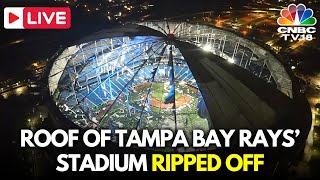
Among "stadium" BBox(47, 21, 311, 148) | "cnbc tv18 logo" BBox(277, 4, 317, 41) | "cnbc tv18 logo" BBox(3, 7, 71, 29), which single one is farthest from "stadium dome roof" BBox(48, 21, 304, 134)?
"cnbc tv18 logo" BBox(277, 4, 317, 41)

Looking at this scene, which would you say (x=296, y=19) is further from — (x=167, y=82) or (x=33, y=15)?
(x=33, y=15)

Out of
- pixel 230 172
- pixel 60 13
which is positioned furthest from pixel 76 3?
pixel 230 172

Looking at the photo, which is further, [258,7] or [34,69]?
[258,7]

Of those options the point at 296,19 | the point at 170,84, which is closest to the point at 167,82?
the point at 170,84

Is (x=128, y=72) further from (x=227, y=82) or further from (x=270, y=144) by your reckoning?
(x=270, y=144)

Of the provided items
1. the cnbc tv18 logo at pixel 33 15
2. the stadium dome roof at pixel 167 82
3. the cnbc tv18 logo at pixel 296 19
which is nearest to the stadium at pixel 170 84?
the stadium dome roof at pixel 167 82

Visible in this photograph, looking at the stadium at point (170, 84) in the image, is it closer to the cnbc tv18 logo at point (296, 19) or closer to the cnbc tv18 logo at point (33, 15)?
the cnbc tv18 logo at point (33, 15)
